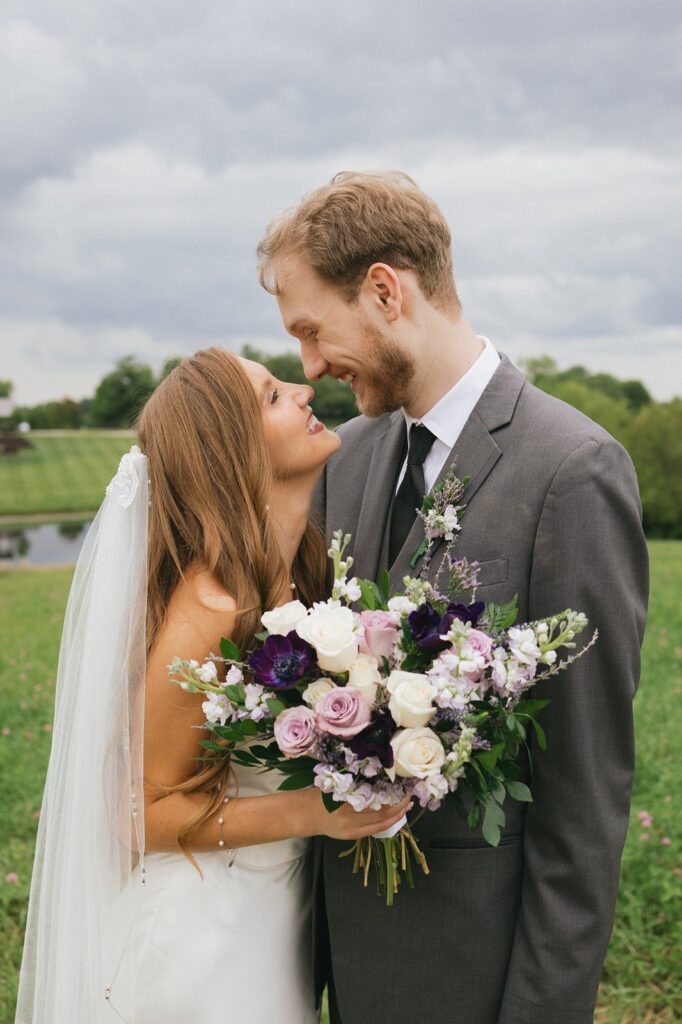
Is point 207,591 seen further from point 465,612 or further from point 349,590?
point 465,612

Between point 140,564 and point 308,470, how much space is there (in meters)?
0.64

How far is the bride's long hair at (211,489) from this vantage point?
2822 millimetres

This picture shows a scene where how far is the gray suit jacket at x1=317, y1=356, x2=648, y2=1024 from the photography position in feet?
8.13

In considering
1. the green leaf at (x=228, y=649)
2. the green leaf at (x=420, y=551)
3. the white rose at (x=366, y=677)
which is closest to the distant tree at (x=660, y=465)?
the green leaf at (x=420, y=551)

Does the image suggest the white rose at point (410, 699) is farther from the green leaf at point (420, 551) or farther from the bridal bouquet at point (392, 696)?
the green leaf at point (420, 551)

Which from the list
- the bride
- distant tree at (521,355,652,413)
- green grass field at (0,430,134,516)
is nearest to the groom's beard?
the bride

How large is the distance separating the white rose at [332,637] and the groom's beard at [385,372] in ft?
3.70

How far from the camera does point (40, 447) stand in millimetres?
50000

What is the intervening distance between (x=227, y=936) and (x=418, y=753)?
1.19 meters

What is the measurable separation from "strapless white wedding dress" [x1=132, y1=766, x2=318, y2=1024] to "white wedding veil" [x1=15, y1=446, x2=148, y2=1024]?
0.08 m

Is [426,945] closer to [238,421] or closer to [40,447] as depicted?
[238,421]

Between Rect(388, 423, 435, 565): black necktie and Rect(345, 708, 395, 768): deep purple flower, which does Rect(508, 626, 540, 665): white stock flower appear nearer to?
Rect(345, 708, 395, 768): deep purple flower

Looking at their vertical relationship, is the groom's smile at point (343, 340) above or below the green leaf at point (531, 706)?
above

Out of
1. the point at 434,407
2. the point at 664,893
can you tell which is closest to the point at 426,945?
the point at 434,407
